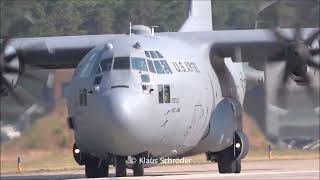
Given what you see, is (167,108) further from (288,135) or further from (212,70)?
(288,135)

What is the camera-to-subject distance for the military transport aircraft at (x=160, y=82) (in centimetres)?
2072

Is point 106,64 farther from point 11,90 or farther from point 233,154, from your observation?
point 233,154

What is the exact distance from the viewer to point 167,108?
21906mm

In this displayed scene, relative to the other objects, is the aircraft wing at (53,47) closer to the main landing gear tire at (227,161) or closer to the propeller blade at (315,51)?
the main landing gear tire at (227,161)

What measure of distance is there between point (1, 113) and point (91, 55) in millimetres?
10124

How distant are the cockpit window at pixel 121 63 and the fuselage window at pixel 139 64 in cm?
15

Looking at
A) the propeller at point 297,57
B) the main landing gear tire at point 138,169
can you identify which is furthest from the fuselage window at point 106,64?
the propeller at point 297,57

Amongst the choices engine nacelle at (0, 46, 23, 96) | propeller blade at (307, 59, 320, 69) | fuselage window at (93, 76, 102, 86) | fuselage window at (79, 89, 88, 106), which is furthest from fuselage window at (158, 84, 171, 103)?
engine nacelle at (0, 46, 23, 96)

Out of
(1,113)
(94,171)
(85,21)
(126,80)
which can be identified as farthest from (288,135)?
(126,80)

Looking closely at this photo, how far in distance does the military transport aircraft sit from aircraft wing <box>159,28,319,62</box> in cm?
3

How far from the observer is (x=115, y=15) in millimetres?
35719

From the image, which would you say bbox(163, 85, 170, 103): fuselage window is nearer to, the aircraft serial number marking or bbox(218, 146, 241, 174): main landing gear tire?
the aircraft serial number marking

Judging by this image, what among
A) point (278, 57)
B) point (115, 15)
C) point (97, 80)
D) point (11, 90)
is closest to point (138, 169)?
point (97, 80)

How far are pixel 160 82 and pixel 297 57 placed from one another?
455 centimetres
